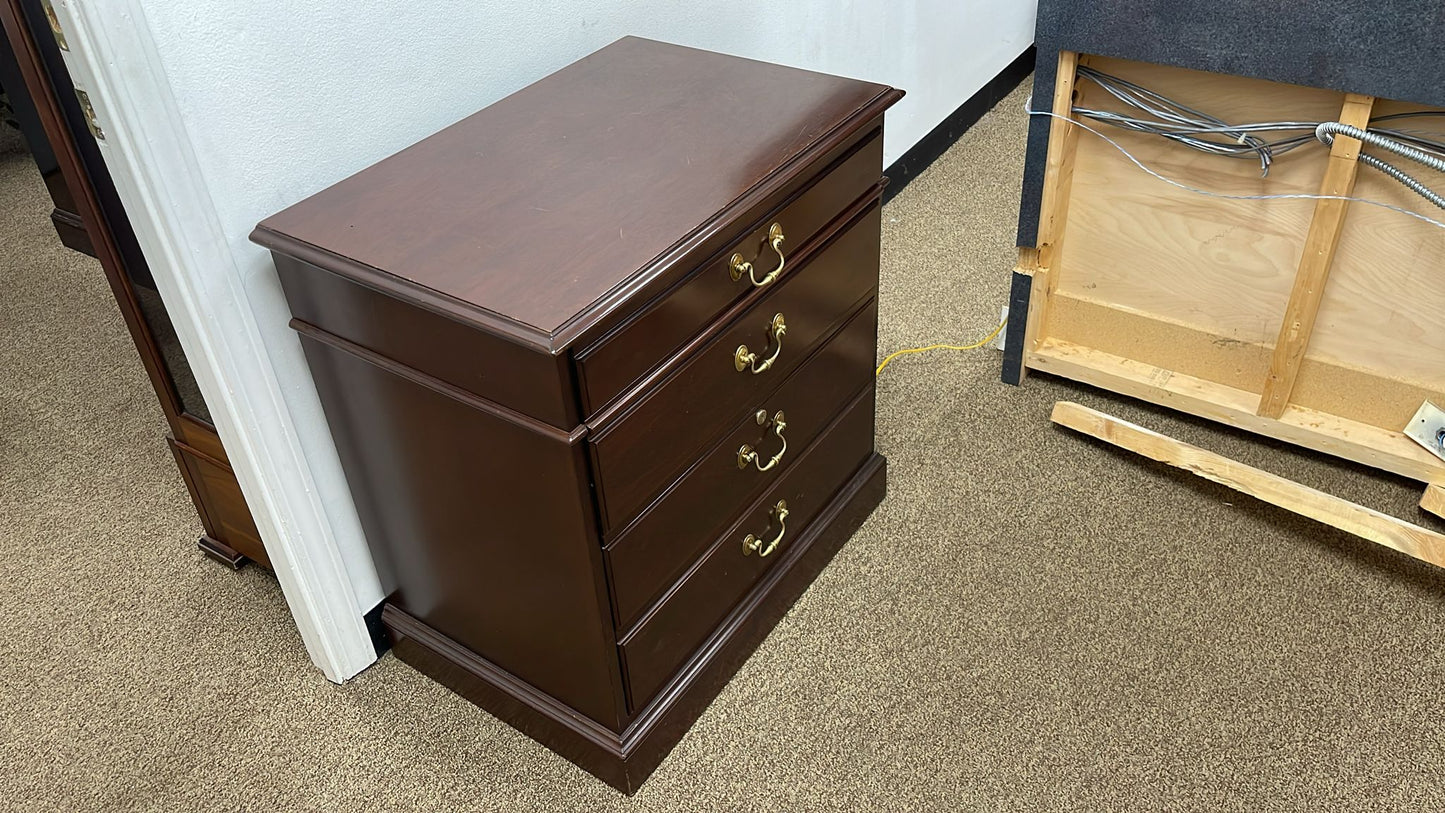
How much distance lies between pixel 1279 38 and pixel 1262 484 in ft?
2.19

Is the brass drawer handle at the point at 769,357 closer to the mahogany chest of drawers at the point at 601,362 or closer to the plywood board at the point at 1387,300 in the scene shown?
the mahogany chest of drawers at the point at 601,362

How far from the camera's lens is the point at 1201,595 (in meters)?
1.66

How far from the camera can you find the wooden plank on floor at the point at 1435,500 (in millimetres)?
1688

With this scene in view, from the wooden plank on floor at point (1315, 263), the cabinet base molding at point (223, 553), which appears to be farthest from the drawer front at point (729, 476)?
the cabinet base molding at point (223, 553)

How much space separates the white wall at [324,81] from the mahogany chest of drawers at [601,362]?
5cm

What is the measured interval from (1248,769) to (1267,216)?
84cm

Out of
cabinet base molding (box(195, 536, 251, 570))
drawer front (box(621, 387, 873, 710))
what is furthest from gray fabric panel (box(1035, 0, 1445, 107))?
cabinet base molding (box(195, 536, 251, 570))

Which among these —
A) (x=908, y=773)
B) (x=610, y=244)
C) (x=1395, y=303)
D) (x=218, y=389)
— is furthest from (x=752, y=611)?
(x=1395, y=303)

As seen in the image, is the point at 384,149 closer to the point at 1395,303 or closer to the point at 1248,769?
the point at 1248,769

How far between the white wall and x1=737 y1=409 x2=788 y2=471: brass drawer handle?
1.76 feet

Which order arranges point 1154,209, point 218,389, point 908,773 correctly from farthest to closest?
point 1154,209 < point 908,773 < point 218,389

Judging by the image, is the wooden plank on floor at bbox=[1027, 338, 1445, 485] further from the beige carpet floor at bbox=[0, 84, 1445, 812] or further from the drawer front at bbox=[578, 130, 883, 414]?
the drawer front at bbox=[578, 130, 883, 414]

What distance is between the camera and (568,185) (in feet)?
4.13

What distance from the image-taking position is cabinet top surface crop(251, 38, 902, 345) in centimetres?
112
